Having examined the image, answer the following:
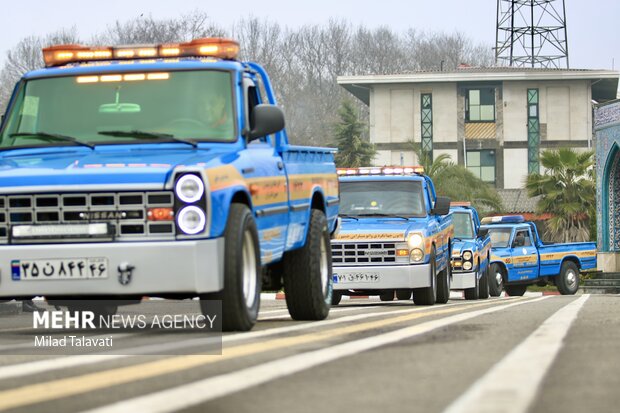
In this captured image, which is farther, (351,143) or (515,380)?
(351,143)

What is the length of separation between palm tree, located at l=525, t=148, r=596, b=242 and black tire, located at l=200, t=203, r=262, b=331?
41336mm

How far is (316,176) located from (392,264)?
6.32m

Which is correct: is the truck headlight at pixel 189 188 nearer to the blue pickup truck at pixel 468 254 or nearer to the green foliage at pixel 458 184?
the blue pickup truck at pixel 468 254

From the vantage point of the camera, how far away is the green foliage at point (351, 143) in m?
63.6

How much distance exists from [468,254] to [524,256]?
30.2 ft

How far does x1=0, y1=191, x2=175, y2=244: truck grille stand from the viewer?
356 inches

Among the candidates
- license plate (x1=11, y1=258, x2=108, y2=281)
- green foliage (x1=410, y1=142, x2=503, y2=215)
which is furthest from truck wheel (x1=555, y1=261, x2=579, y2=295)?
license plate (x1=11, y1=258, x2=108, y2=281)

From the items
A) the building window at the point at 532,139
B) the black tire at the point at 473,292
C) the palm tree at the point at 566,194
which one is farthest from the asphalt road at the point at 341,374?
the building window at the point at 532,139

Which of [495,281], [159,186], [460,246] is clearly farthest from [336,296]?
[495,281]

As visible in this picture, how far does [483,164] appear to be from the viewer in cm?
6562

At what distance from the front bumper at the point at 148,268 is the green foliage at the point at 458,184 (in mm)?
43408

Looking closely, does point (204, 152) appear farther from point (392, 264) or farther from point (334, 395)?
point (392, 264)

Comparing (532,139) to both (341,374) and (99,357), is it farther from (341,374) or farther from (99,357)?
(341,374)

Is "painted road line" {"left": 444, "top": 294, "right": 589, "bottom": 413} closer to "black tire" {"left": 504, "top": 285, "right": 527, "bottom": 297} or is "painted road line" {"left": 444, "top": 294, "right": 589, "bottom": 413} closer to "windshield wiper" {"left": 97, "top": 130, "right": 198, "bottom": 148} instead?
"windshield wiper" {"left": 97, "top": 130, "right": 198, "bottom": 148}
